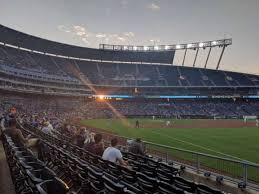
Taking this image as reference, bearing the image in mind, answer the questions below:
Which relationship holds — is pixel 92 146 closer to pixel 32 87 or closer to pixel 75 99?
pixel 32 87

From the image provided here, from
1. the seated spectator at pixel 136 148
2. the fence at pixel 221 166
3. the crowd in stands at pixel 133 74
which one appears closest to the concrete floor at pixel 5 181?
the seated spectator at pixel 136 148

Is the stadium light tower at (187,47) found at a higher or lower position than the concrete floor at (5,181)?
higher

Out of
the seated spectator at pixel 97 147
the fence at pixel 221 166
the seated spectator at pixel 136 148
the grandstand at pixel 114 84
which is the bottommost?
the fence at pixel 221 166

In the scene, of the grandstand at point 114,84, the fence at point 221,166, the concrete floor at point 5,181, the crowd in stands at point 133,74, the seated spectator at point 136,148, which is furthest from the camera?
the crowd in stands at point 133,74

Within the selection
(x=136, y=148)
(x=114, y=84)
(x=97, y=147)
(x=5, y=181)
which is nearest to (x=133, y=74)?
(x=114, y=84)

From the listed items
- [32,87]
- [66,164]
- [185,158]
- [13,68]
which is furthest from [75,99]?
[66,164]

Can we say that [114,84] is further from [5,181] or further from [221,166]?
[5,181]

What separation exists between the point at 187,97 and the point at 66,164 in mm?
80955

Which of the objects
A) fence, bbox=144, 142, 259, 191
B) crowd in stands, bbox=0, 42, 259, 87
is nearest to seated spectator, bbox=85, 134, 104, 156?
fence, bbox=144, 142, 259, 191

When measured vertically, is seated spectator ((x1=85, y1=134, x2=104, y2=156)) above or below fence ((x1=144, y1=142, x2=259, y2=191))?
above

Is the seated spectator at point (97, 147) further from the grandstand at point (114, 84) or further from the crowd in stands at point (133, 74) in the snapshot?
the crowd in stands at point (133, 74)

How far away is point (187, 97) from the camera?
8588 centimetres

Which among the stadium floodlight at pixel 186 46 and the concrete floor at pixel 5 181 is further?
the stadium floodlight at pixel 186 46

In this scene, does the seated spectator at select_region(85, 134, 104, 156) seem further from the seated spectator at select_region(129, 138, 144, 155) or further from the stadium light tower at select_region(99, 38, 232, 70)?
the stadium light tower at select_region(99, 38, 232, 70)
